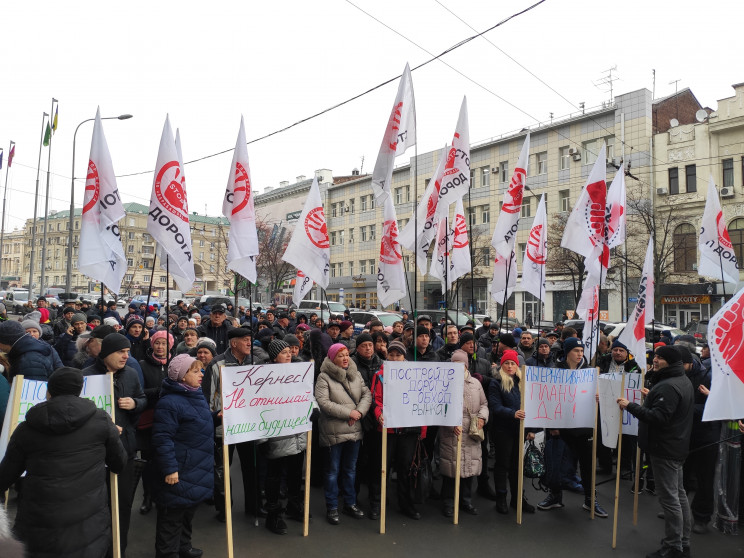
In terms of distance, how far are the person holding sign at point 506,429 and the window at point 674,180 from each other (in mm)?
30216

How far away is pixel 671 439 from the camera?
15.7ft

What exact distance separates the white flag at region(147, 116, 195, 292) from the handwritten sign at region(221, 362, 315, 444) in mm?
1591

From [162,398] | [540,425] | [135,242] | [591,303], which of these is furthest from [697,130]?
[135,242]

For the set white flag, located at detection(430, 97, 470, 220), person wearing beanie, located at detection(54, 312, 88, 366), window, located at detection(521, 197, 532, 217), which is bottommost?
person wearing beanie, located at detection(54, 312, 88, 366)

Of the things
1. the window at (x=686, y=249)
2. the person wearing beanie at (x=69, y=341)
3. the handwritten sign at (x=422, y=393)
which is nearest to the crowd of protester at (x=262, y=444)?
the handwritten sign at (x=422, y=393)

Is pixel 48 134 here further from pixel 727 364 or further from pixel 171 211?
pixel 727 364

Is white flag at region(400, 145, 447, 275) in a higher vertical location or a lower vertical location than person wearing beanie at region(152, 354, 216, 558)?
higher

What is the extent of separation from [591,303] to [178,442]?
6.65m

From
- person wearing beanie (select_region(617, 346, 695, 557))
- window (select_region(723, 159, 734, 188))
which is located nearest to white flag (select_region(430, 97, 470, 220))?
person wearing beanie (select_region(617, 346, 695, 557))

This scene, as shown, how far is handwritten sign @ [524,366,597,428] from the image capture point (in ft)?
18.6

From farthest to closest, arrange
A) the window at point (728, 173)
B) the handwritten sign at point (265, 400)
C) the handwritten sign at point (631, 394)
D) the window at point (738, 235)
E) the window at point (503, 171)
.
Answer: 1. the window at point (503, 171)
2. the window at point (728, 173)
3. the window at point (738, 235)
4. the handwritten sign at point (631, 394)
5. the handwritten sign at point (265, 400)

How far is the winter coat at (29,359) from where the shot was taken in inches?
193

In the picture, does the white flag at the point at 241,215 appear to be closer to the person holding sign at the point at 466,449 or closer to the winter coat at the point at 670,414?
the person holding sign at the point at 466,449

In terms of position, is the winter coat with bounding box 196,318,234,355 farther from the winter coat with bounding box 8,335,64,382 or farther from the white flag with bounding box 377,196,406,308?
the winter coat with bounding box 8,335,64,382
